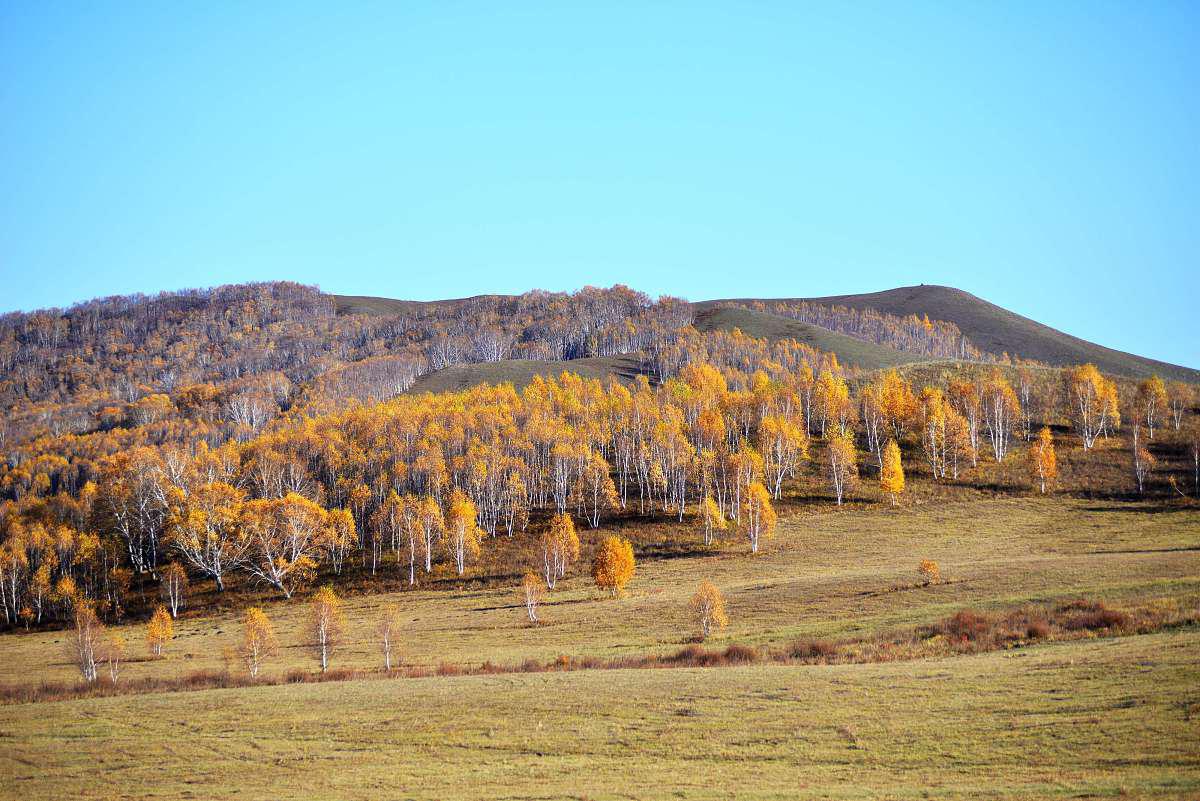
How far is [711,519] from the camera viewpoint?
10188 centimetres

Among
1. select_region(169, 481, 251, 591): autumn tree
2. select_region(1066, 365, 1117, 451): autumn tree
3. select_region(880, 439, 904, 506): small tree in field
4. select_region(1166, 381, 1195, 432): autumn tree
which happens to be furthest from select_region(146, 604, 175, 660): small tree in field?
select_region(1166, 381, 1195, 432): autumn tree

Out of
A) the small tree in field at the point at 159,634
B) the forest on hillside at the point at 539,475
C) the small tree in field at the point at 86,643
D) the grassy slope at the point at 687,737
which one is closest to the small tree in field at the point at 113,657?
the small tree in field at the point at 86,643

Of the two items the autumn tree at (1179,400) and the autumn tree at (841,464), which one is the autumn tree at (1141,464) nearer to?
the autumn tree at (1179,400)

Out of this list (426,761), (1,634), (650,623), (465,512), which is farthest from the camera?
(465,512)

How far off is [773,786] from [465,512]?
7789 cm

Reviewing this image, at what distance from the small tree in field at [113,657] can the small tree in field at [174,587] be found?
80.7ft

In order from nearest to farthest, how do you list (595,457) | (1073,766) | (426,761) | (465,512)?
(1073,766)
(426,761)
(465,512)
(595,457)

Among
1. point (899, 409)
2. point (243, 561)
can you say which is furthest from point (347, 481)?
point (899, 409)

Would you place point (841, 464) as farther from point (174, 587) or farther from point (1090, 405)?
point (174, 587)

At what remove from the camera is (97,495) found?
130250 millimetres

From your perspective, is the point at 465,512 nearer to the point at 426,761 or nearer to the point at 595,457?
the point at 595,457

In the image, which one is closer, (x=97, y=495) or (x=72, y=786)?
(x=72, y=786)

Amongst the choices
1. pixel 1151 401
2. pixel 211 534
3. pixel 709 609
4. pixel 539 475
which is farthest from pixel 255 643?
pixel 1151 401

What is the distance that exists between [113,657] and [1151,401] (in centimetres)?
13992
